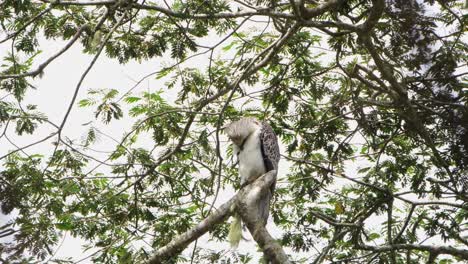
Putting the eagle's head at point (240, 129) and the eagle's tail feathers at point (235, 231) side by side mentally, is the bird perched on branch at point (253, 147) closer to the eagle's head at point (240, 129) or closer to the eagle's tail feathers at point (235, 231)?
the eagle's head at point (240, 129)

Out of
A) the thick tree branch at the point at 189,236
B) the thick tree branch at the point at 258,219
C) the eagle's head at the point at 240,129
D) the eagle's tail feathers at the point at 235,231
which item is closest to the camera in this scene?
the thick tree branch at the point at 258,219

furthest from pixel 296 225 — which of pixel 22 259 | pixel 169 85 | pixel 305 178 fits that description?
pixel 22 259

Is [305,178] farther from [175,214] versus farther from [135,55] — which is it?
[135,55]

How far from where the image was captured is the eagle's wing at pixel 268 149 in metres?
4.84

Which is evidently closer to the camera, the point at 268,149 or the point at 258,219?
the point at 258,219

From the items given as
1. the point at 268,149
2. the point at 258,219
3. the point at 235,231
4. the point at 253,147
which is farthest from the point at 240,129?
the point at 258,219

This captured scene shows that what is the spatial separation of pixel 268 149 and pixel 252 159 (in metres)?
0.15

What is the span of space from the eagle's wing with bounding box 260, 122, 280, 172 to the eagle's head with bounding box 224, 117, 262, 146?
8 cm

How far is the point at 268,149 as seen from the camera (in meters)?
4.86

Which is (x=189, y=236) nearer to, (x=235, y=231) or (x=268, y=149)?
(x=235, y=231)

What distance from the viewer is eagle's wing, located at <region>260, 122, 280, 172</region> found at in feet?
15.9

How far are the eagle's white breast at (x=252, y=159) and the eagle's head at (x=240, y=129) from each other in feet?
0.13

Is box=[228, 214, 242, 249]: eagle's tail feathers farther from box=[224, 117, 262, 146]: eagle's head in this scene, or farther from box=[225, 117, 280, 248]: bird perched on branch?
box=[224, 117, 262, 146]: eagle's head

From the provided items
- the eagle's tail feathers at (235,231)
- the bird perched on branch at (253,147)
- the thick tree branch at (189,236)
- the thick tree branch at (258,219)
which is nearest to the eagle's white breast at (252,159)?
the bird perched on branch at (253,147)
